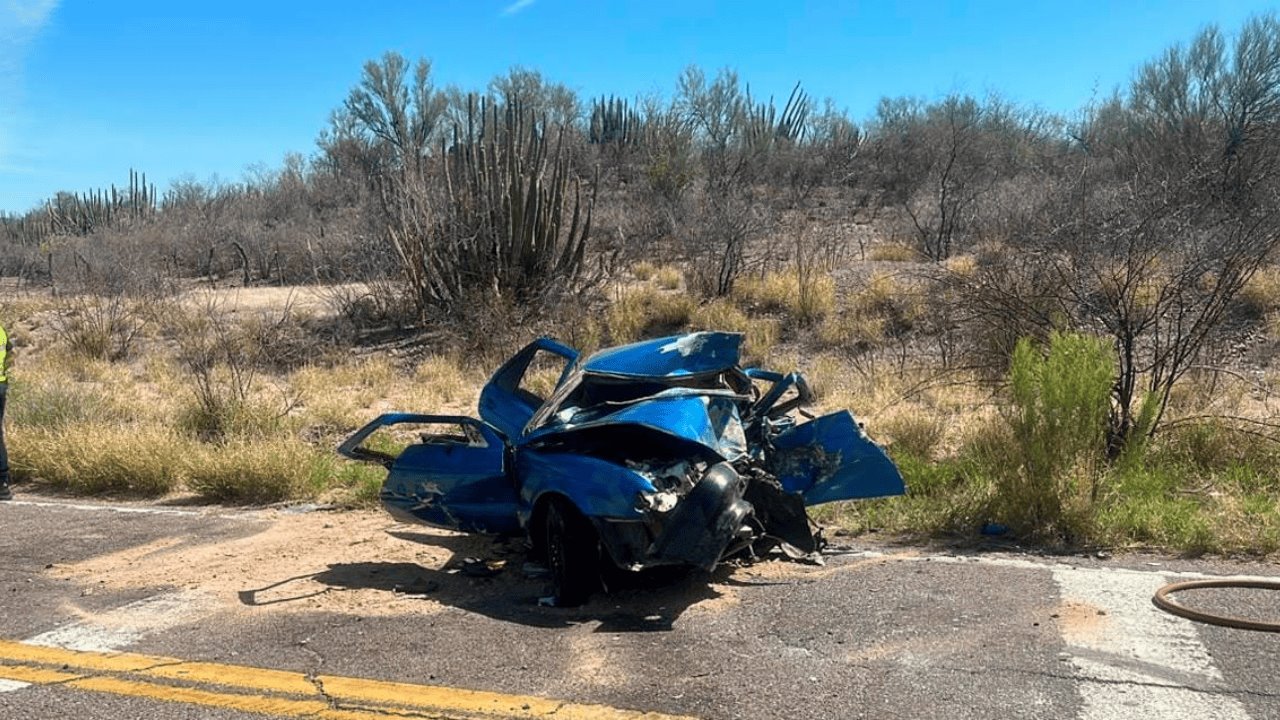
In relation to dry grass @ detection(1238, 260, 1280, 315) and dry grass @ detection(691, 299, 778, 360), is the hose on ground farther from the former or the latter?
dry grass @ detection(1238, 260, 1280, 315)

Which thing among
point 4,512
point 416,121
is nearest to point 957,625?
point 4,512

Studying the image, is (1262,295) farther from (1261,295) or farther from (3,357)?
(3,357)

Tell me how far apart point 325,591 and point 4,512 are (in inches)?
170

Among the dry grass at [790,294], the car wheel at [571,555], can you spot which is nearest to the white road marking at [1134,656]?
the car wheel at [571,555]

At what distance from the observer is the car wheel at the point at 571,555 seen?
18.2 ft

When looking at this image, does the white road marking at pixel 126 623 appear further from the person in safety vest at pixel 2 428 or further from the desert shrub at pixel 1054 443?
the desert shrub at pixel 1054 443

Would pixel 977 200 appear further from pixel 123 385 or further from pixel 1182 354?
pixel 123 385

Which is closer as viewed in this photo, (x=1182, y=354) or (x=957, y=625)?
(x=957, y=625)

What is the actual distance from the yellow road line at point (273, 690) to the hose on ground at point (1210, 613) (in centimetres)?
270

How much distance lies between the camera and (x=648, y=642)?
4957 mm

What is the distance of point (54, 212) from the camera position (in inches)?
2072

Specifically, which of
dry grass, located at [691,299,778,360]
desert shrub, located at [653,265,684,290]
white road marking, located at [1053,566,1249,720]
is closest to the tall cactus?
desert shrub, located at [653,265,684,290]

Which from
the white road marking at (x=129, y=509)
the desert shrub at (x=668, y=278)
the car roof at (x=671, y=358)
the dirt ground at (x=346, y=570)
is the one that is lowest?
the dirt ground at (x=346, y=570)

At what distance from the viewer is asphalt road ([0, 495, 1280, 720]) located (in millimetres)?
4227
